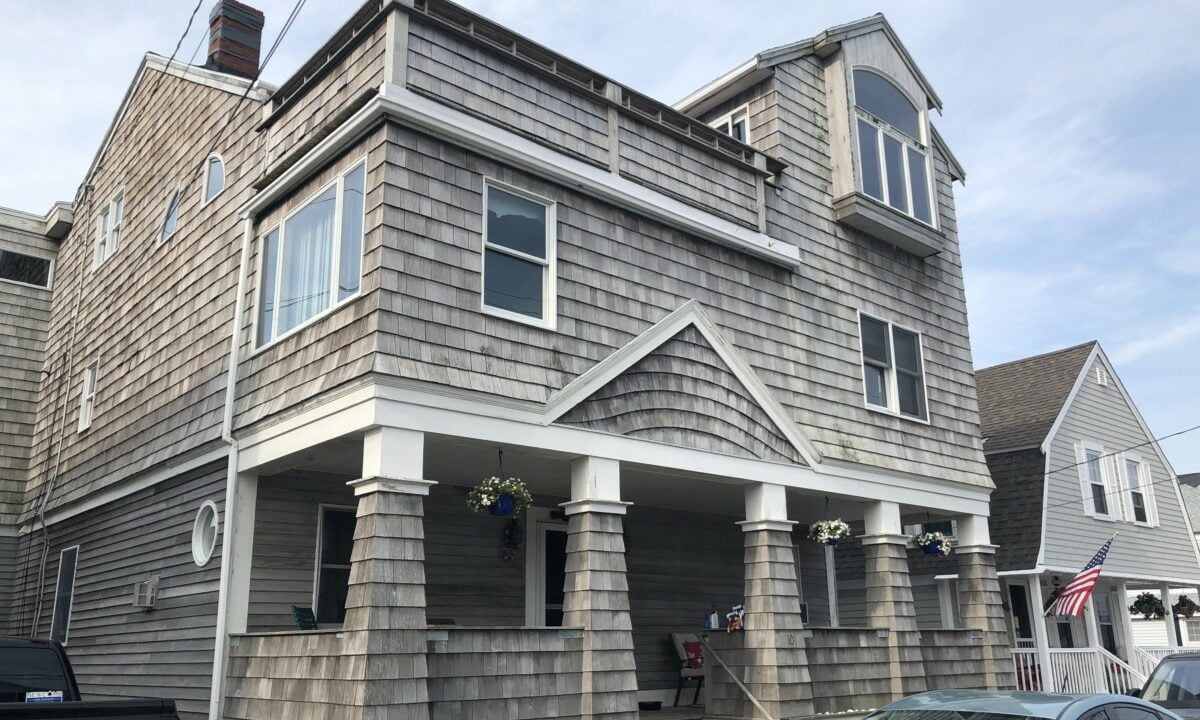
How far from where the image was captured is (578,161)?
10.6 m

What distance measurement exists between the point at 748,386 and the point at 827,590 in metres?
6.44

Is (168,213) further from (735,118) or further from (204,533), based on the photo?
(735,118)

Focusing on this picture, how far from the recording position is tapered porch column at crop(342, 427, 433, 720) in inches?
309

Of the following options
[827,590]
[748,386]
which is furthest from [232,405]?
[827,590]

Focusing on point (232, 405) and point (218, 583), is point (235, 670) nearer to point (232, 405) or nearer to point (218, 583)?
point (218, 583)

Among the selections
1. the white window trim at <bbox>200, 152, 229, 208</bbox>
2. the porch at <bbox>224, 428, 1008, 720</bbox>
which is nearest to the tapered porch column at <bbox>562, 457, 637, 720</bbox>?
the porch at <bbox>224, 428, 1008, 720</bbox>

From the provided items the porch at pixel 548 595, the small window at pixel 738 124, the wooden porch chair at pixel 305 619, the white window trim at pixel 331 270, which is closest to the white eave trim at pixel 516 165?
A: the white window trim at pixel 331 270

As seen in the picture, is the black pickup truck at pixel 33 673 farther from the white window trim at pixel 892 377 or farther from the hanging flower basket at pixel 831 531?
the white window trim at pixel 892 377

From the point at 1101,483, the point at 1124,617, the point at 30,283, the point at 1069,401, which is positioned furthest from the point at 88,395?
the point at 1124,617

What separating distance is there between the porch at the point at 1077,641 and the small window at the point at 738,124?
8.69 meters

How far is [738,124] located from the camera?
14250 mm

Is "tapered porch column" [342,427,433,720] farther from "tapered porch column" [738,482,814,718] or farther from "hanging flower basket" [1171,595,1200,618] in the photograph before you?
"hanging flower basket" [1171,595,1200,618]

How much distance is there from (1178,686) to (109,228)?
15540mm

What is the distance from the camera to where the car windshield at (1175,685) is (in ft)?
32.1
